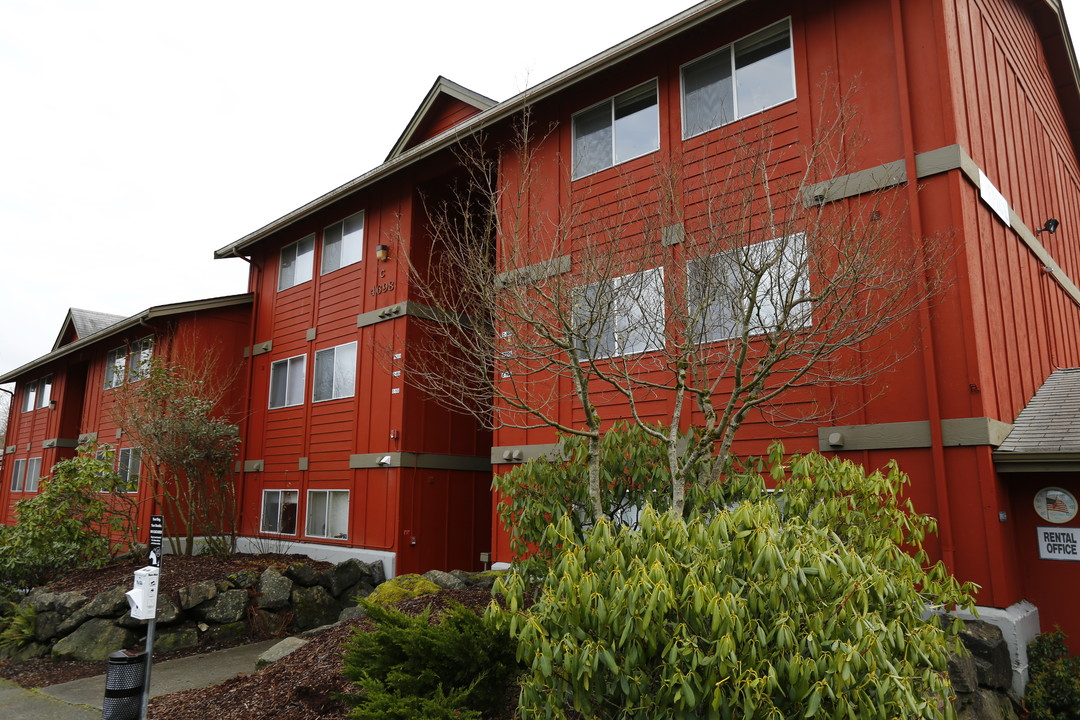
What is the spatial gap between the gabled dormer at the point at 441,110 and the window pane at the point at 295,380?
5645mm

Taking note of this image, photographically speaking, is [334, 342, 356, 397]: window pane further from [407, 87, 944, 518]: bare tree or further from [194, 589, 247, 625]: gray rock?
[407, 87, 944, 518]: bare tree

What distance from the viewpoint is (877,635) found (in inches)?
145

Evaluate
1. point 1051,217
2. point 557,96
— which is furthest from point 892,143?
point 1051,217

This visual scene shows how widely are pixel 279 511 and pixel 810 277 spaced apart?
558 inches

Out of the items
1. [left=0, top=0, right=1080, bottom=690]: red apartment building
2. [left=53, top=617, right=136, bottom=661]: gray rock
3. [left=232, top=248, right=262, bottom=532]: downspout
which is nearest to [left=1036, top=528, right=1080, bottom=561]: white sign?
[left=0, top=0, right=1080, bottom=690]: red apartment building

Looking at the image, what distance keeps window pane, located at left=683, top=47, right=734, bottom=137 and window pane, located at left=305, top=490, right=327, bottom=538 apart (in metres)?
11.2

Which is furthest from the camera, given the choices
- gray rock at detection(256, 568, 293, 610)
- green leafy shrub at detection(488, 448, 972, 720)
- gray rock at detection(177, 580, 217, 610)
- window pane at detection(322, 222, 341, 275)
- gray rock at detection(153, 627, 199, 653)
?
window pane at detection(322, 222, 341, 275)

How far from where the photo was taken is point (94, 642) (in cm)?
1110

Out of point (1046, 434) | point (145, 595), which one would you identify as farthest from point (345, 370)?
point (1046, 434)

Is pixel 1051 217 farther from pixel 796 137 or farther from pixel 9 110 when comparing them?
pixel 9 110

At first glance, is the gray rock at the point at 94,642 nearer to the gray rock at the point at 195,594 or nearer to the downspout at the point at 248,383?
the gray rock at the point at 195,594

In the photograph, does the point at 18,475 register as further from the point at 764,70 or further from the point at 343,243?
the point at 764,70

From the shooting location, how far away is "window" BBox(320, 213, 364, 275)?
1652 cm

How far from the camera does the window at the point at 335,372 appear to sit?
52.5 ft
